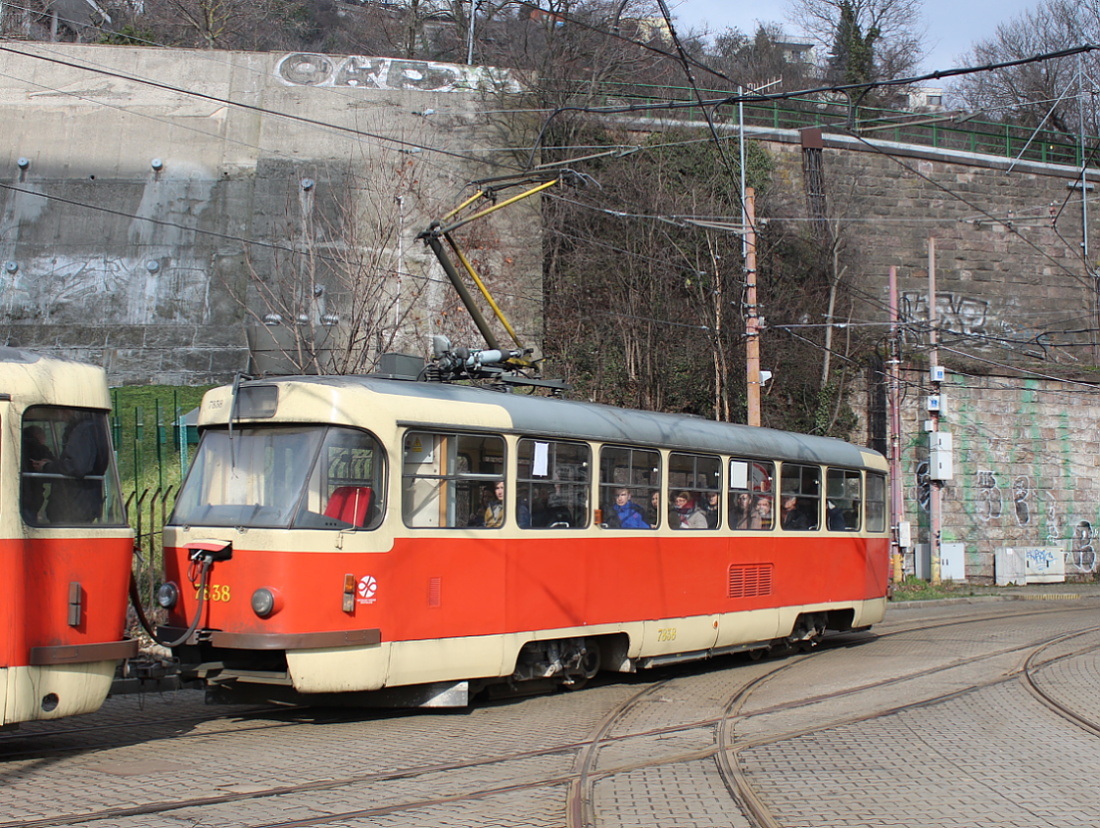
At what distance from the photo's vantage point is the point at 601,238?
95.7ft

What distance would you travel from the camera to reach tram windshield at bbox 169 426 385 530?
343 inches

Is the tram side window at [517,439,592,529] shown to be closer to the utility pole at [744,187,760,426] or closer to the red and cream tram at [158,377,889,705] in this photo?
the red and cream tram at [158,377,889,705]

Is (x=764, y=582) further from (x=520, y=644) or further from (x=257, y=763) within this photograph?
(x=257, y=763)

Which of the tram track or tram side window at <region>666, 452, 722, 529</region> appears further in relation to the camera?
tram side window at <region>666, 452, 722, 529</region>

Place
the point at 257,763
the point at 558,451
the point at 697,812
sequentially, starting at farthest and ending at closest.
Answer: the point at 558,451 → the point at 257,763 → the point at 697,812

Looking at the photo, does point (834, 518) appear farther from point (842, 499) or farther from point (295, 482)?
point (295, 482)

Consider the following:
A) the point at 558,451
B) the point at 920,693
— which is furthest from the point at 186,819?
the point at 920,693

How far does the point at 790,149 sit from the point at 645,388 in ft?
34.9

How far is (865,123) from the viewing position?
3781cm

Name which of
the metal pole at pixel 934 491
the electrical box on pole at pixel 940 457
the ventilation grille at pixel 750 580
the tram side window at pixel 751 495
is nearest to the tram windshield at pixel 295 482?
the tram side window at pixel 751 495

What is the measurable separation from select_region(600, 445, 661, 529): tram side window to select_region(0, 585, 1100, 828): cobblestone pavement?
1712mm

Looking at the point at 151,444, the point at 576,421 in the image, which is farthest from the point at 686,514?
the point at 151,444

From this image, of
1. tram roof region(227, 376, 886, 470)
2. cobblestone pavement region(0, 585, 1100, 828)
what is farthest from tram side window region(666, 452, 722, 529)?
cobblestone pavement region(0, 585, 1100, 828)

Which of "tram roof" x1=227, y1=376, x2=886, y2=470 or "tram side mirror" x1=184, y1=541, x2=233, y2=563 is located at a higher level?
"tram roof" x1=227, y1=376, x2=886, y2=470
